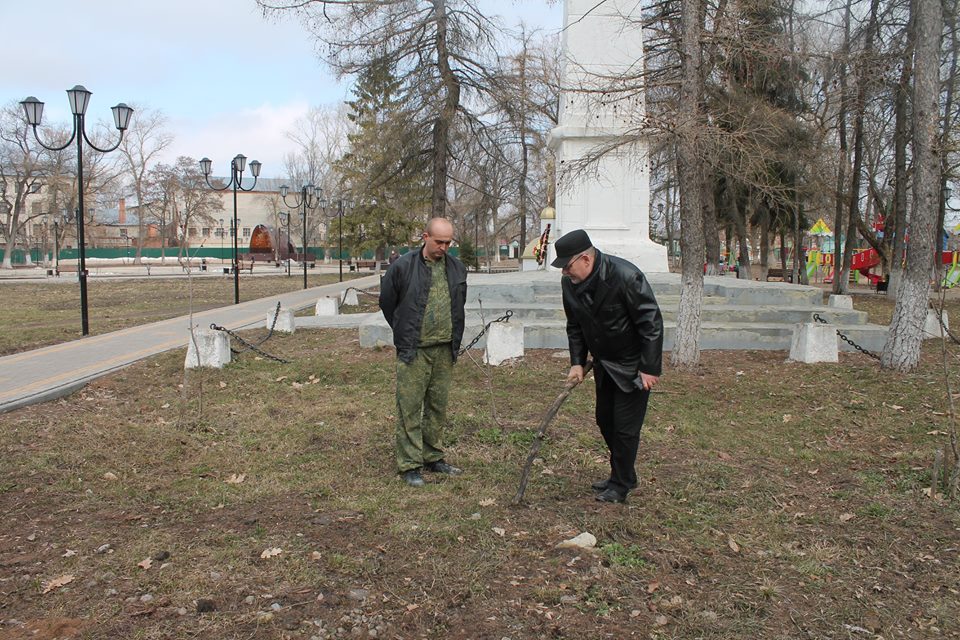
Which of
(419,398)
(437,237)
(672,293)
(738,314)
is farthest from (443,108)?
(419,398)

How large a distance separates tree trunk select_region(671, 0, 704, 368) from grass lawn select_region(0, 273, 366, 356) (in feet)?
18.3

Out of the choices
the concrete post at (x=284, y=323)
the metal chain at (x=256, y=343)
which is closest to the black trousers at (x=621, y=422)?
the metal chain at (x=256, y=343)

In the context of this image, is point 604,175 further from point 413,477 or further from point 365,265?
point 365,265

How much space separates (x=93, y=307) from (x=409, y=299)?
16.7 meters

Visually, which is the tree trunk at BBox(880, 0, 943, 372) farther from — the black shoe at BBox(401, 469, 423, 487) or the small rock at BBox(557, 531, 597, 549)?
the black shoe at BBox(401, 469, 423, 487)

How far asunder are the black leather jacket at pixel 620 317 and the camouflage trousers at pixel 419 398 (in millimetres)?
1025

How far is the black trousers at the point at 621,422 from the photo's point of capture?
13.8 ft

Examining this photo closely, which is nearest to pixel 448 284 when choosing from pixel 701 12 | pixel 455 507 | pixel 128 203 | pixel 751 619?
pixel 455 507

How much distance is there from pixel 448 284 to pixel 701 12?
6.32 metres

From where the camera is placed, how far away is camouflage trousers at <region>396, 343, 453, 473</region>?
466cm

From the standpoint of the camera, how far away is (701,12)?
895 cm

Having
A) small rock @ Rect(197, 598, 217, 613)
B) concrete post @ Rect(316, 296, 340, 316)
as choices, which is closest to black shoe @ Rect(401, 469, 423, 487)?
small rock @ Rect(197, 598, 217, 613)

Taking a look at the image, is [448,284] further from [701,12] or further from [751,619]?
[701,12]

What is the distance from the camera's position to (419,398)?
4688 millimetres
